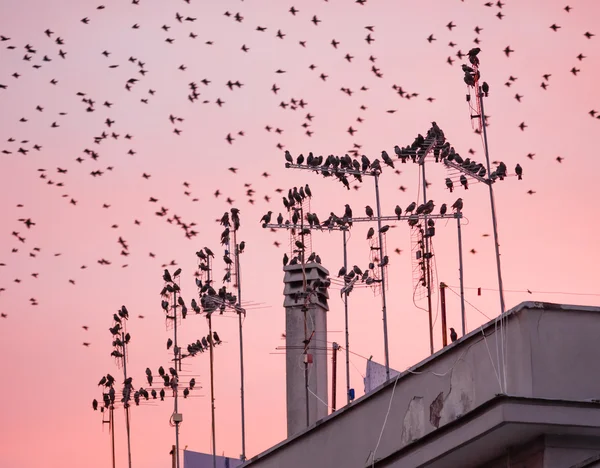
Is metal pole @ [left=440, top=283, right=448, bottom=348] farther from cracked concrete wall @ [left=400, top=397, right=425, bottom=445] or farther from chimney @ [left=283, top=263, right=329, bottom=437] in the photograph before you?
cracked concrete wall @ [left=400, top=397, right=425, bottom=445]

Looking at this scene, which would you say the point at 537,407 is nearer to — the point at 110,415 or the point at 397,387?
the point at 397,387

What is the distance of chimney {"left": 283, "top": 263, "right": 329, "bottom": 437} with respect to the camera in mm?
32906

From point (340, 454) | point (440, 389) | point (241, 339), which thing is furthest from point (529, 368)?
point (241, 339)

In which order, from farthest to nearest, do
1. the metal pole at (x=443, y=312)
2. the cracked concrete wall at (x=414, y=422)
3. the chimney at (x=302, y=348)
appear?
the metal pole at (x=443, y=312) < the chimney at (x=302, y=348) < the cracked concrete wall at (x=414, y=422)

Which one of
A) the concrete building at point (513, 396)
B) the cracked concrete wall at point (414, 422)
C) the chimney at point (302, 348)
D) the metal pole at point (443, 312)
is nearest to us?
the concrete building at point (513, 396)

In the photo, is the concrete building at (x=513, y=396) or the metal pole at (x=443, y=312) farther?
the metal pole at (x=443, y=312)

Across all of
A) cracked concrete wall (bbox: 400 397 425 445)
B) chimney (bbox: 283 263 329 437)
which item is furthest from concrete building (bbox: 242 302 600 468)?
chimney (bbox: 283 263 329 437)

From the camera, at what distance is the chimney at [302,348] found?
32.9 meters

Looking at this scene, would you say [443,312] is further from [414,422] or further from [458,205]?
[414,422]

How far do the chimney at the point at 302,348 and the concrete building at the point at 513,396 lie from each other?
11.8m

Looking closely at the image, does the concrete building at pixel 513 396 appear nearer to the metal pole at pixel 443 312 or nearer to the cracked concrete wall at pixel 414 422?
the cracked concrete wall at pixel 414 422

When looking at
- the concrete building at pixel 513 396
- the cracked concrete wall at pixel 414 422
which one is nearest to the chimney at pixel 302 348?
the cracked concrete wall at pixel 414 422

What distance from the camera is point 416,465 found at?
19969 mm

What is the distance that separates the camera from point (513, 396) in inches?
711
